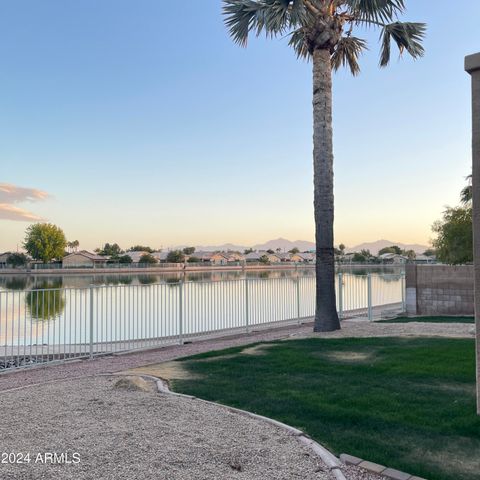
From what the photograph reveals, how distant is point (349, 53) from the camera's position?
14.7 meters

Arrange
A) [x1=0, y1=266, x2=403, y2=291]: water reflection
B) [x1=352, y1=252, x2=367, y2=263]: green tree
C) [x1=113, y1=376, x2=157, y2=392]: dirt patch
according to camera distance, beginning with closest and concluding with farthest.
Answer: [x1=113, y1=376, x2=157, y2=392]: dirt patch < [x1=0, y1=266, x2=403, y2=291]: water reflection < [x1=352, y1=252, x2=367, y2=263]: green tree

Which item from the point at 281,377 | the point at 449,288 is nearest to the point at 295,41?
the point at 449,288

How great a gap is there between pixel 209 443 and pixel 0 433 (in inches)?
81.3

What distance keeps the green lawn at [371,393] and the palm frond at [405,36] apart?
8.05 meters

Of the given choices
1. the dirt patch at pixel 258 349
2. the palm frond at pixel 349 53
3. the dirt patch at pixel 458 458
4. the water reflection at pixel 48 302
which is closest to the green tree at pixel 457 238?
the palm frond at pixel 349 53

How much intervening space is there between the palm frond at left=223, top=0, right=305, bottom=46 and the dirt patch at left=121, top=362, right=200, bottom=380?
26.9ft

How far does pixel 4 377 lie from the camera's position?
785cm

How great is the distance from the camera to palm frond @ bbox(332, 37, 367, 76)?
14.7 metres

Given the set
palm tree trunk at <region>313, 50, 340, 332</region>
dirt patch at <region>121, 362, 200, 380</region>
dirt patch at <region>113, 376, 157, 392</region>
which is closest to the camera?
dirt patch at <region>113, 376, 157, 392</region>

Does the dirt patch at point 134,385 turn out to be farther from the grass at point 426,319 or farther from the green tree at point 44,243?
the green tree at point 44,243

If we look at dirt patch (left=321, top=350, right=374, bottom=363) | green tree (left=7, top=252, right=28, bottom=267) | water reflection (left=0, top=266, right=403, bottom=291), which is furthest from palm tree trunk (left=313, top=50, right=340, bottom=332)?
green tree (left=7, top=252, right=28, bottom=267)

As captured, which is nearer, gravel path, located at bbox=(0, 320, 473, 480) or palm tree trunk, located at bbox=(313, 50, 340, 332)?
gravel path, located at bbox=(0, 320, 473, 480)

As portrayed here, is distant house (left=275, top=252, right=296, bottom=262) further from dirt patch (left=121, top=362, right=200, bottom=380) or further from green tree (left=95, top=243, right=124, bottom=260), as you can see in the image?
dirt patch (left=121, top=362, right=200, bottom=380)

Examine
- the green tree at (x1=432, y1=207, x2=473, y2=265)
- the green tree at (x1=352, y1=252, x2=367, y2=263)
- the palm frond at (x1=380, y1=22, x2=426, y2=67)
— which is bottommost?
the green tree at (x1=352, y1=252, x2=367, y2=263)
